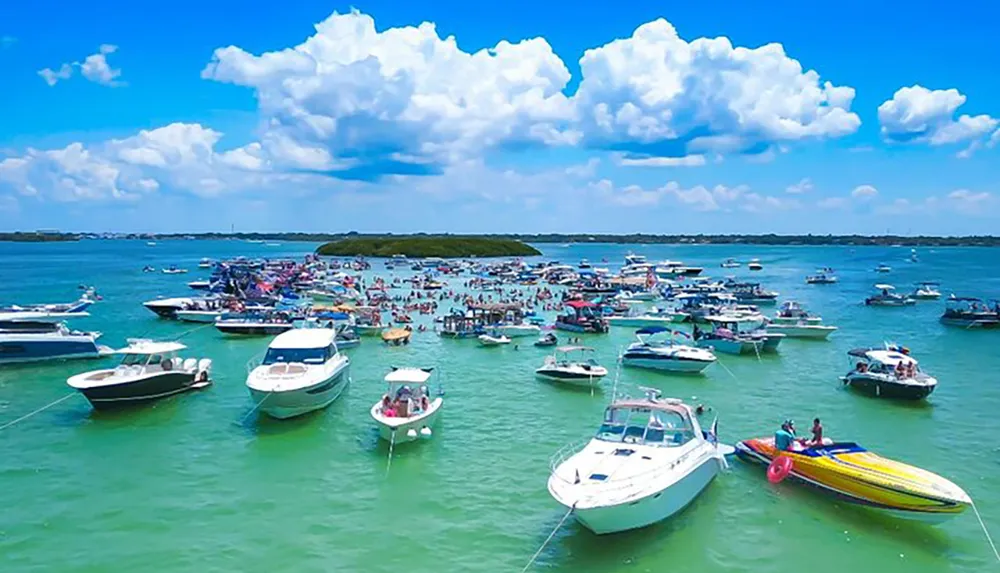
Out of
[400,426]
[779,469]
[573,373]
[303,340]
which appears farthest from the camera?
[573,373]

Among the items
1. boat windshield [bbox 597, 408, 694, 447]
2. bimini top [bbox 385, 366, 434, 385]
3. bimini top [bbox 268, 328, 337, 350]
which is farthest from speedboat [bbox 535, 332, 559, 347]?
boat windshield [bbox 597, 408, 694, 447]

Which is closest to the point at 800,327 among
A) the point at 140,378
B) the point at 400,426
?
the point at 400,426

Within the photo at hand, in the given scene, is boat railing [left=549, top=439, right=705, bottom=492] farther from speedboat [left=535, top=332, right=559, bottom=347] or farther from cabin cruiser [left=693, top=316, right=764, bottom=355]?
speedboat [left=535, top=332, right=559, bottom=347]

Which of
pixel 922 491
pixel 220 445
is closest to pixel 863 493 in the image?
pixel 922 491

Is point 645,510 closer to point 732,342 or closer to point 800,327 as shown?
point 732,342

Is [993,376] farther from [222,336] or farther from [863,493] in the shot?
[222,336]

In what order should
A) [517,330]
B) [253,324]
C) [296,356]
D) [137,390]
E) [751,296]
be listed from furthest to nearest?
[751,296] < [253,324] < [517,330] < [296,356] < [137,390]
